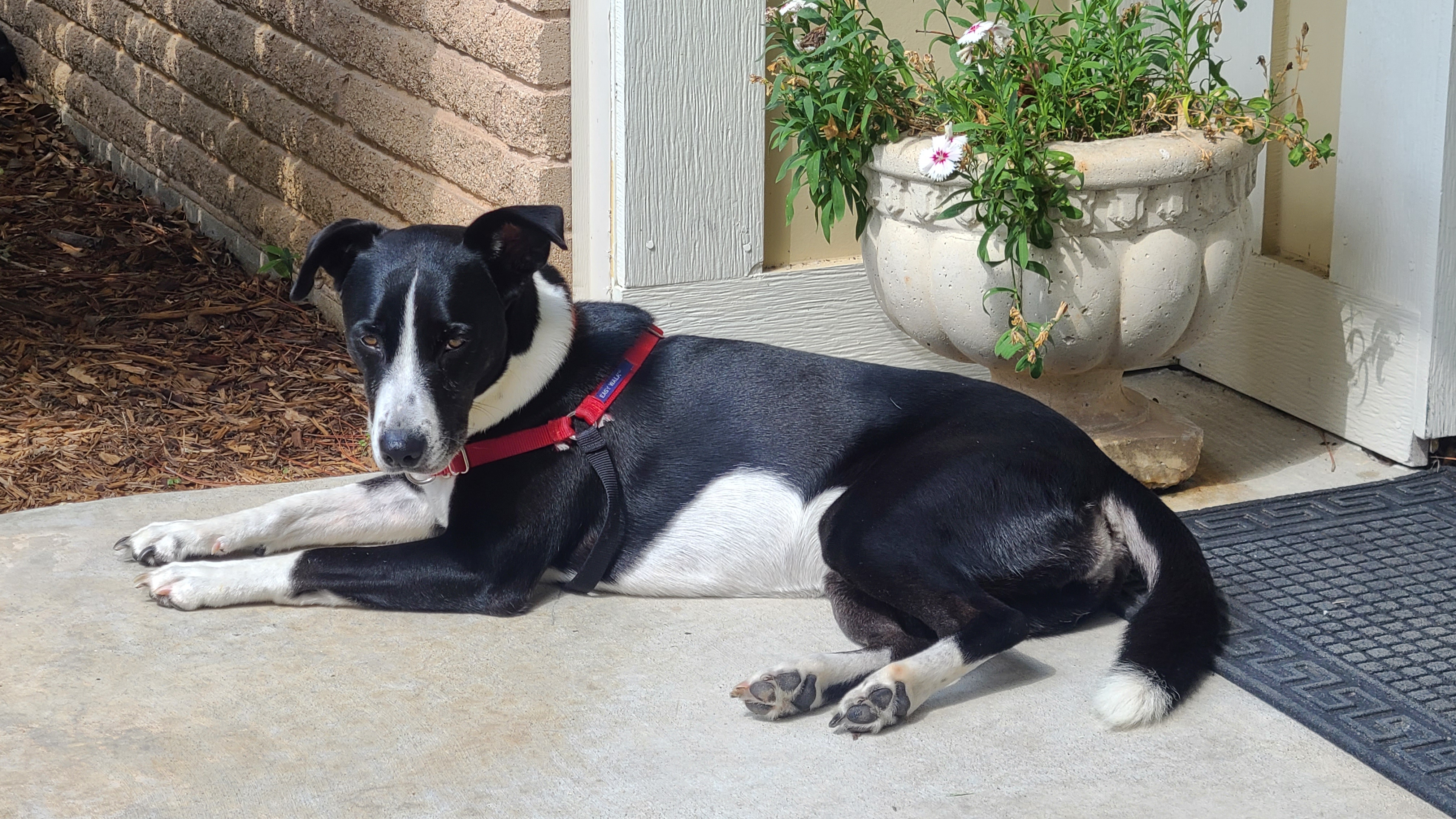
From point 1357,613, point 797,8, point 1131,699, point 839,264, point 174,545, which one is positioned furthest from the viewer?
point 839,264

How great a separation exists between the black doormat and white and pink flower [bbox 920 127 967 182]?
1.06 metres

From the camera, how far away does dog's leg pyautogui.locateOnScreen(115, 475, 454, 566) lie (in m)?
3.18

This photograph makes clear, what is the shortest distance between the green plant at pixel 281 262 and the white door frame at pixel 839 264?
1.63 metres

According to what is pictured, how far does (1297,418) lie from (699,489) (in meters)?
2.07

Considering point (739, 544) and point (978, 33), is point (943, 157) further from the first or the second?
point (739, 544)

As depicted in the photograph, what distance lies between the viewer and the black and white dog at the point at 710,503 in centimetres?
275

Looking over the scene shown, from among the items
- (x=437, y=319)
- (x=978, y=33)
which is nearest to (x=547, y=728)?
(x=437, y=319)

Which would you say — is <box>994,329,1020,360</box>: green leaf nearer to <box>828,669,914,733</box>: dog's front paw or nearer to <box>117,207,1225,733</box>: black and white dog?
<box>117,207,1225,733</box>: black and white dog

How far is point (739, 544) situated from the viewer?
3080 millimetres

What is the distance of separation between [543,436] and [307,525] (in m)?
0.63

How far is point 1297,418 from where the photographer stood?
4219 mm

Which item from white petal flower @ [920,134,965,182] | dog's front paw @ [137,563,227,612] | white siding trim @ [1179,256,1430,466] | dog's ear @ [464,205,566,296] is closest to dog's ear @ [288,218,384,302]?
dog's ear @ [464,205,566,296]

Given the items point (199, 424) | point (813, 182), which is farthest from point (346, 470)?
point (813, 182)

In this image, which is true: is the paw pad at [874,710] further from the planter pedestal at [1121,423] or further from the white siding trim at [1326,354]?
the white siding trim at [1326,354]
